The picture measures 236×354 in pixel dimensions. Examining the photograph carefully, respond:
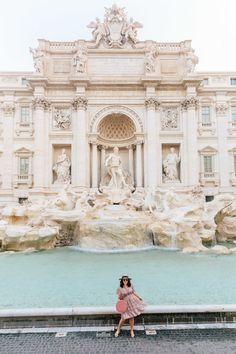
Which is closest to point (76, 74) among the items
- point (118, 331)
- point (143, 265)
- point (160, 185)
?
point (160, 185)

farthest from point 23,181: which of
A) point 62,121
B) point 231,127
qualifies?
point 231,127

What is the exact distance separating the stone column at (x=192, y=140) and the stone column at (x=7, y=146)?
12.5 metres

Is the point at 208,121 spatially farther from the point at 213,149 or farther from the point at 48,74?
the point at 48,74

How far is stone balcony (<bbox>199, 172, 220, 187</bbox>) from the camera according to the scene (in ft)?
63.1

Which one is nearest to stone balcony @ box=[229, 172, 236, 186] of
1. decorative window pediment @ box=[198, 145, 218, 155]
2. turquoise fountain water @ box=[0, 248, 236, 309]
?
decorative window pediment @ box=[198, 145, 218, 155]

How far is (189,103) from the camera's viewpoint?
1905 cm

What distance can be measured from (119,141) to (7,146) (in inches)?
321

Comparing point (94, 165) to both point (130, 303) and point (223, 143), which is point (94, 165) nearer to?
point (223, 143)

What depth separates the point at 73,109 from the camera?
19.2 meters

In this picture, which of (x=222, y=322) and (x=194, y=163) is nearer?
(x=222, y=322)

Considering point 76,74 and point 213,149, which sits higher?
point 76,74

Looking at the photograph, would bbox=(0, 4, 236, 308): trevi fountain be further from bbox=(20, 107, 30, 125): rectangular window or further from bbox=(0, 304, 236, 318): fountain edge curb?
bbox=(0, 304, 236, 318): fountain edge curb

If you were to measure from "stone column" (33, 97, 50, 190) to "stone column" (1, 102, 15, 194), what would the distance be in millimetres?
1957

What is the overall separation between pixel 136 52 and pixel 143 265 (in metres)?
16.4
